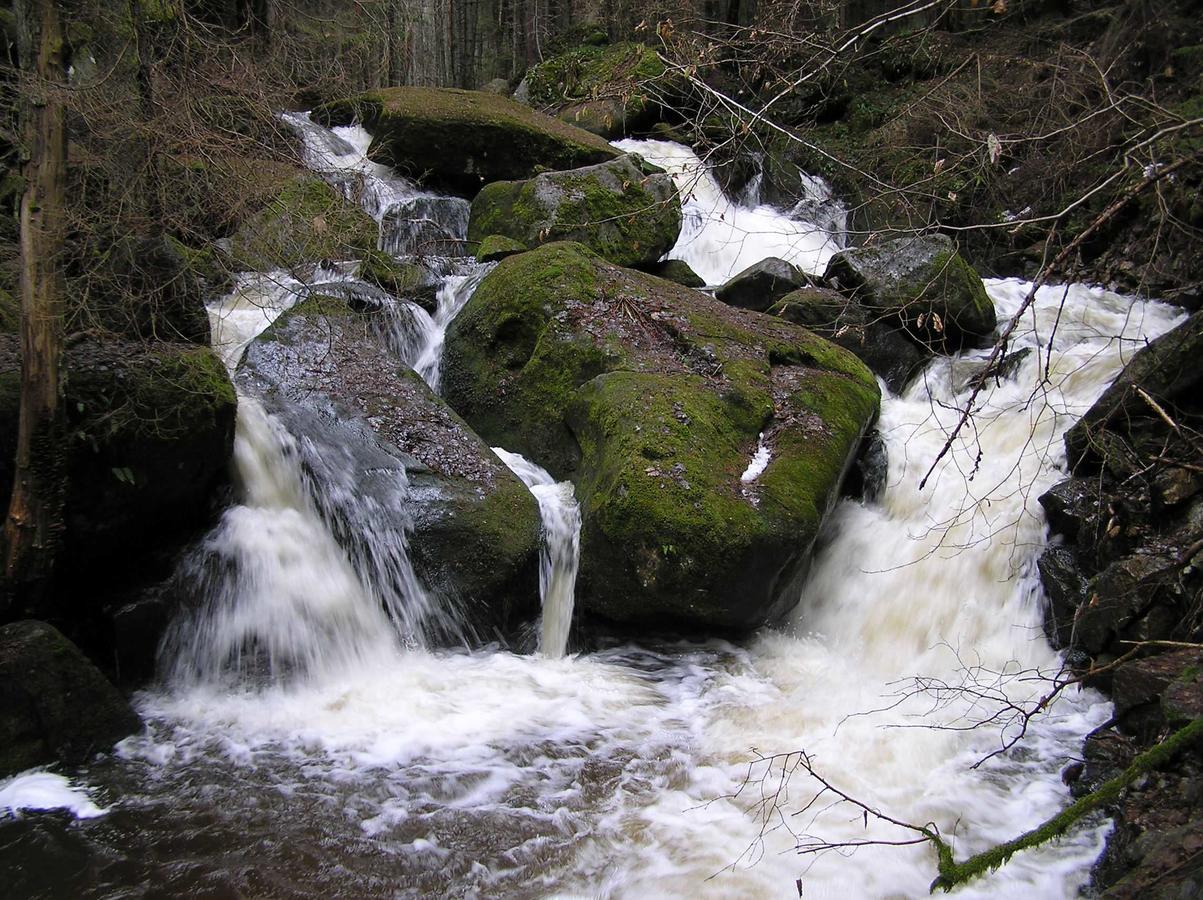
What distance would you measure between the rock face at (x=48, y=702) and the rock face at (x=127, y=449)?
1.90 feet

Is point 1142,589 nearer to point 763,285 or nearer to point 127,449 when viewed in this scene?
point 763,285

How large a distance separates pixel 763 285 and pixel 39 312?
669 cm

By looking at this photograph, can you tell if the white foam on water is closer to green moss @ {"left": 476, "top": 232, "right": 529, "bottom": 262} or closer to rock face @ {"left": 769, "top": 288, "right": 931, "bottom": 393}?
green moss @ {"left": 476, "top": 232, "right": 529, "bottom": 262}

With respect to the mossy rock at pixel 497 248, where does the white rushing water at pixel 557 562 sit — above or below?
below

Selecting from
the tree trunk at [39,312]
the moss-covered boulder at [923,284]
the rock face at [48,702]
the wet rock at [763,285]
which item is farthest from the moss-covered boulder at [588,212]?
the rock face at [48,702]

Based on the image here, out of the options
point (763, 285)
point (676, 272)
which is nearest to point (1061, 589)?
point (763, 285)

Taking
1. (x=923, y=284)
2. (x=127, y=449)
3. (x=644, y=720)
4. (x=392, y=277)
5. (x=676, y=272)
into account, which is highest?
(x=676, y=272)

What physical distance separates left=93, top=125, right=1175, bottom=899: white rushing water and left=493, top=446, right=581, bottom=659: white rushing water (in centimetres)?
2

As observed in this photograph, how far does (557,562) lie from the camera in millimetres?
5883

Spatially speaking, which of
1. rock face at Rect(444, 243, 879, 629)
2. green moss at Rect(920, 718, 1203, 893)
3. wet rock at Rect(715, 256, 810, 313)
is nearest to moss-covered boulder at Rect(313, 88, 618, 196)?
wet rock at Rect(715, 256, 810, 313)

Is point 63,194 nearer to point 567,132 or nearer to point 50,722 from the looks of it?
point 50,722

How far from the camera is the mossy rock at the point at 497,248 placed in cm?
880

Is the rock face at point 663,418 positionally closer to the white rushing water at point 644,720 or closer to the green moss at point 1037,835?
the white rushing water at point 644,720

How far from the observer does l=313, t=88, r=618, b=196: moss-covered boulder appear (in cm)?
1098
